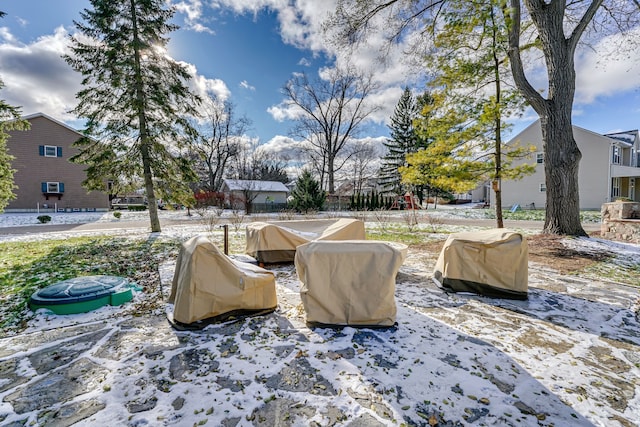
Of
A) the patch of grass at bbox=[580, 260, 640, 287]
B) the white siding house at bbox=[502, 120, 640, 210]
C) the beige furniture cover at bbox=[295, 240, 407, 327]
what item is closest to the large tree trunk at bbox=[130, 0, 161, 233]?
the beige furniture cover at bbox=[295, 240, 407, 327]

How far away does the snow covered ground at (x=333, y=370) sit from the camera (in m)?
1.97

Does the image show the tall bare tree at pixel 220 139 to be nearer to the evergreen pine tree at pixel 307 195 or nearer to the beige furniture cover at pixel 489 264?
the evergreen pine tree at pixel 307 195

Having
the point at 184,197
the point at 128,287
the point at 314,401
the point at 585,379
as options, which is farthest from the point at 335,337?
the point at 184,197

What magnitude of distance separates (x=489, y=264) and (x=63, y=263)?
28.4 ft

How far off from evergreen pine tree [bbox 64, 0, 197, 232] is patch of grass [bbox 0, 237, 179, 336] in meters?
2.92

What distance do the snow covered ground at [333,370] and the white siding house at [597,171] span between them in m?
20.1

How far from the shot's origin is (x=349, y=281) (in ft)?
10.6

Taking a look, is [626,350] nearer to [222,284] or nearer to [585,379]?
[585,379]

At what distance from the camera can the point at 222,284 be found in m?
3.35

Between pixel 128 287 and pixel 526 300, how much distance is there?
6.19 metres

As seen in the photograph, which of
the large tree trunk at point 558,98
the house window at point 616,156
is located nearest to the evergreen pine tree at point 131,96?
the large tree trunk at point 558,98

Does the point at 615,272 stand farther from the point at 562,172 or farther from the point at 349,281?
the point at 349,281

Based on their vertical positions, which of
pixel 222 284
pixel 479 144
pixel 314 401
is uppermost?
pixel 479 144

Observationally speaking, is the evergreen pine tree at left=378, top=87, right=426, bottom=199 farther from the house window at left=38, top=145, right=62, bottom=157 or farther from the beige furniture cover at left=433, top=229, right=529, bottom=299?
the house window at left=38, top=145, right=62, bottom=157
